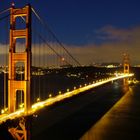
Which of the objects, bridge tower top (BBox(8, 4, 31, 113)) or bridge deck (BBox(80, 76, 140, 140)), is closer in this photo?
bridge tower top (BBox(8, 4, 31, 113))

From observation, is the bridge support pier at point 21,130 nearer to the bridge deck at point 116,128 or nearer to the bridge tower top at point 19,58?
the bridge tower top at point 19,58

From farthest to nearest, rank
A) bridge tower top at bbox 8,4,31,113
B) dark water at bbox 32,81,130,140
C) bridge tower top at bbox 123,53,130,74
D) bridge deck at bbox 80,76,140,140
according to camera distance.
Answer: bridge tower top at bbox 123,53,130,74 → bridge deck at bbox 80,76,140,140 → dark water at bbox 32,81,130,140 → bridge tower top at bbox 8,4,31,113

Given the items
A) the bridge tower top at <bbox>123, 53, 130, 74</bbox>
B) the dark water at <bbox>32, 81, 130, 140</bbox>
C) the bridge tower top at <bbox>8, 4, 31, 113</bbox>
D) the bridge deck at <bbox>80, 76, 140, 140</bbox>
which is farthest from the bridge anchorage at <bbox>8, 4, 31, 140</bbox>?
the bridge tower top at <bbox>123, 53, 130, 74</bbox>

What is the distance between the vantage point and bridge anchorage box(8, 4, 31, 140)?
59.2 ft

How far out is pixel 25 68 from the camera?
17984 mm

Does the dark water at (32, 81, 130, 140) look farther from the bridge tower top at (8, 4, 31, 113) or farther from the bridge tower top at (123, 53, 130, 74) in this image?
the bridge tower top at (123, 53, 130, 74)

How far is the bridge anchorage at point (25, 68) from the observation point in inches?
710

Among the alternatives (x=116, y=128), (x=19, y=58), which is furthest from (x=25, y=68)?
(x=116, y=128)

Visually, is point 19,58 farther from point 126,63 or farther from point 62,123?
point 126,63

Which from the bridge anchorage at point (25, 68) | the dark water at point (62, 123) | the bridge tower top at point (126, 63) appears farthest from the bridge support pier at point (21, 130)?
the bridge tower top at point (126, 63)

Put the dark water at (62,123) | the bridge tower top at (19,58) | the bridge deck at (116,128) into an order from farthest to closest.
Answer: the bridge deck at (116,128), the dark water at (62,123), the bridge tower top at (19,58)

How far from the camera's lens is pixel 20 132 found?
60.2 feet

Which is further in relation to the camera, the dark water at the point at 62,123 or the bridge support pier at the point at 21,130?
the dark water at the point at 62,123

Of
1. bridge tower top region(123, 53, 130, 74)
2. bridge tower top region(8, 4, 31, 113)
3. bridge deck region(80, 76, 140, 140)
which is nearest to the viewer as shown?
bridge tower top region(8, 4, 31, 113)
